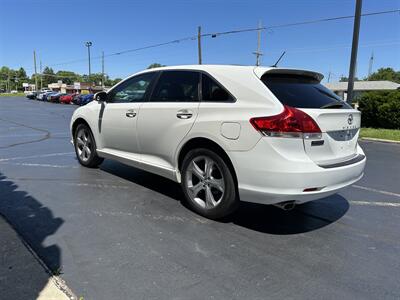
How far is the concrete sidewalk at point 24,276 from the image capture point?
2.59 meters

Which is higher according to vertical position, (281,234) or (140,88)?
(140,88)

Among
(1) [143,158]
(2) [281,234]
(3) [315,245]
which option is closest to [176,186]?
(1) [143,158]

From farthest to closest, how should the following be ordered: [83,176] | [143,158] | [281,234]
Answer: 1. [83,176]
2. [143,158]
3. [281,234]

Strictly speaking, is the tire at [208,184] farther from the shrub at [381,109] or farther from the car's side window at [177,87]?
the shrub at [381,109]

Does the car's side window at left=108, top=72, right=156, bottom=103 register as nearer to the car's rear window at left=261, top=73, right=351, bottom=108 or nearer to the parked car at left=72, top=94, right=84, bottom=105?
the car's rear window at left=261, top=73, right=351, bottom=108

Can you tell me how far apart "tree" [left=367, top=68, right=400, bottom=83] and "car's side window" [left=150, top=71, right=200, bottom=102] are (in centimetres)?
11070

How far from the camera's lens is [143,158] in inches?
197

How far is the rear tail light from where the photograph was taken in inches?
134

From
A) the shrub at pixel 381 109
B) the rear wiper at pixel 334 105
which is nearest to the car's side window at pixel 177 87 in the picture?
the rear wiper at pixel 334 105

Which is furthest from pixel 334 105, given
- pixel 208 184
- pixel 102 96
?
pixel 102 96

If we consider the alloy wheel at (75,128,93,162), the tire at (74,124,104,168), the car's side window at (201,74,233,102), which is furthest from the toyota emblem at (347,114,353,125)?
the alloy wheel at (75,128,93,162)

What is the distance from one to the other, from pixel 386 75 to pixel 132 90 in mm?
113519

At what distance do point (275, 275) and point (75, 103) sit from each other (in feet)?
147

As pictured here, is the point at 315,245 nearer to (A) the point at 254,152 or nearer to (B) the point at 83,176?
(A) the point at 254,152
